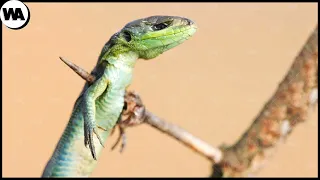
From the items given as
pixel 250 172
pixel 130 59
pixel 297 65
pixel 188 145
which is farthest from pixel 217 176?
pixel 130 59

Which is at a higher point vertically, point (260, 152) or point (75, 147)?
point (75, 147)

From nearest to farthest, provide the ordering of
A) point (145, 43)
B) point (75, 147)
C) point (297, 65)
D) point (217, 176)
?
1. point (145, 43)
2. point (75, 147)
3. point (297, 65)
4. point (217, 176)

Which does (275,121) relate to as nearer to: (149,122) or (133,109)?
(149,122)

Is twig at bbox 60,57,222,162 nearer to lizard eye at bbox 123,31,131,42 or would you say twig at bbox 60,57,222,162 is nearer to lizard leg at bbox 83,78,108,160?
lizard leg at bbox 83,78,108,160

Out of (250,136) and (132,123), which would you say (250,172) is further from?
(132,123)

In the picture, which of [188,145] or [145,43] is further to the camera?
[188,145]

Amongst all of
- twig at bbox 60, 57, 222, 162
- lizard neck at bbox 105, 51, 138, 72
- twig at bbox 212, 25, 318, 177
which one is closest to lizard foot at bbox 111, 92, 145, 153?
twig at bbox 60, 57, 222, 162

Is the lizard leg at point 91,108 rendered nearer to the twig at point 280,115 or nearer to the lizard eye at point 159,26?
the lizard eye at point 159,26
